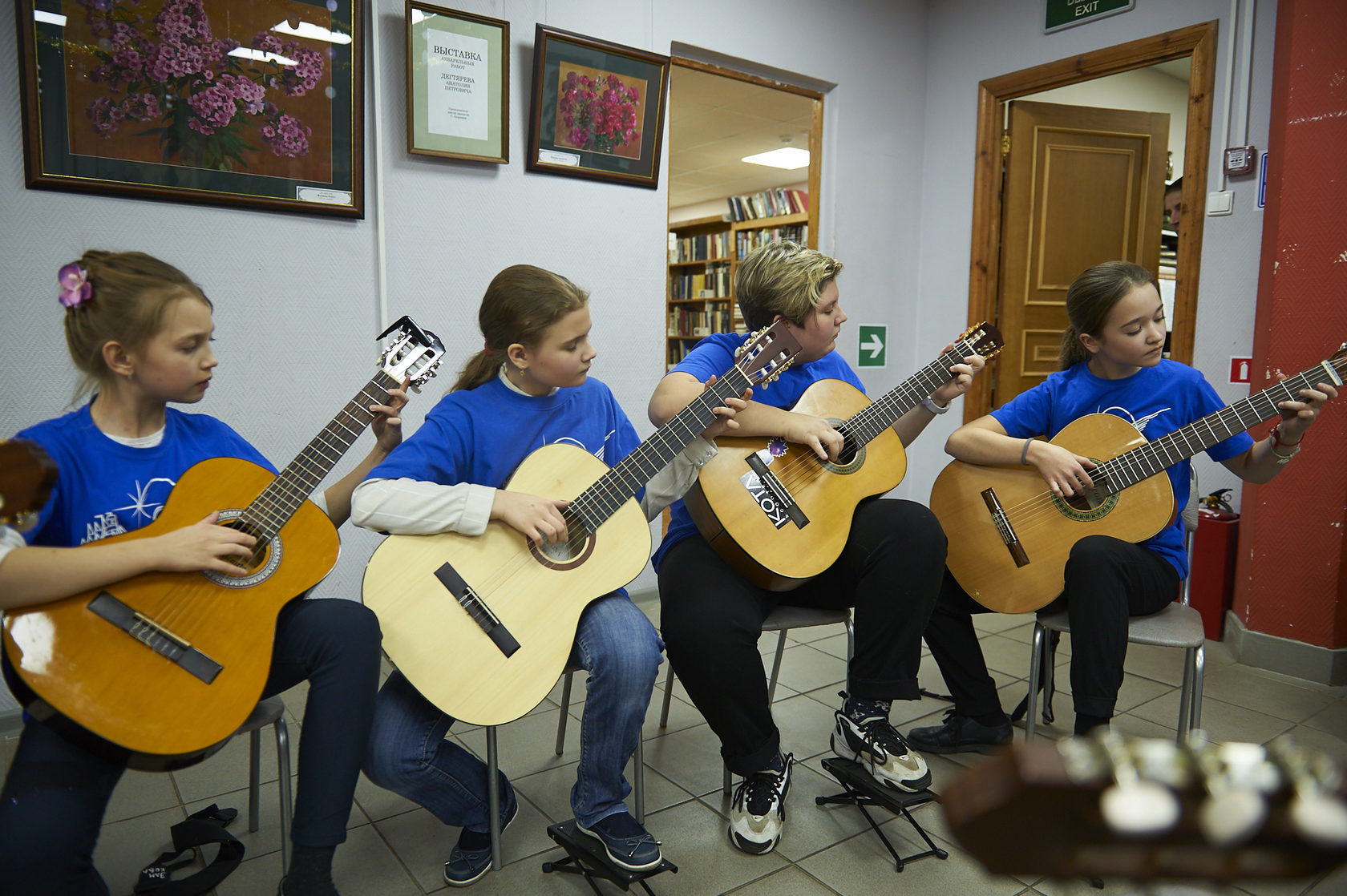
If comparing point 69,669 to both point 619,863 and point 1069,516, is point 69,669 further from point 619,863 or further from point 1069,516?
point 1069,516

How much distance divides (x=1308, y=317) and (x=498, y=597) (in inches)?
98.9

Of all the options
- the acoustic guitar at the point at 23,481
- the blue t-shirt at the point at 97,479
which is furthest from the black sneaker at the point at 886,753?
the acoustic guitar at the point at 23,481

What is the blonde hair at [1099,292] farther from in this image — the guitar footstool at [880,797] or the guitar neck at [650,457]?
the guitar footstool at [880,797]

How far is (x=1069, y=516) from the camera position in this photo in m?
1.75

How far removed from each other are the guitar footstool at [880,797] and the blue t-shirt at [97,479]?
135 cm

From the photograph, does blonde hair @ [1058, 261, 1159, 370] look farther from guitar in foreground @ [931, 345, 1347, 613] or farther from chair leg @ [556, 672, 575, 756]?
chair leg @ [556, 672, 575, 756]

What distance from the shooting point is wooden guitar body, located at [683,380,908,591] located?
5.24ft

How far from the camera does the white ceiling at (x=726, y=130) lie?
4859 mm

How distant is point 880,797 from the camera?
158 cm

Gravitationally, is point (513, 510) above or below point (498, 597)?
above

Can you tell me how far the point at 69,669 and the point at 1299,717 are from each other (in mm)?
2822

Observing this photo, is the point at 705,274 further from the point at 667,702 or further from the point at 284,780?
the point at 284,780

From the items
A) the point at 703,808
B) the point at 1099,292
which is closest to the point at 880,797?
the point at 703,808

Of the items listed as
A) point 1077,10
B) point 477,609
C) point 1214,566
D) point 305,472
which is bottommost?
point 1214,566
